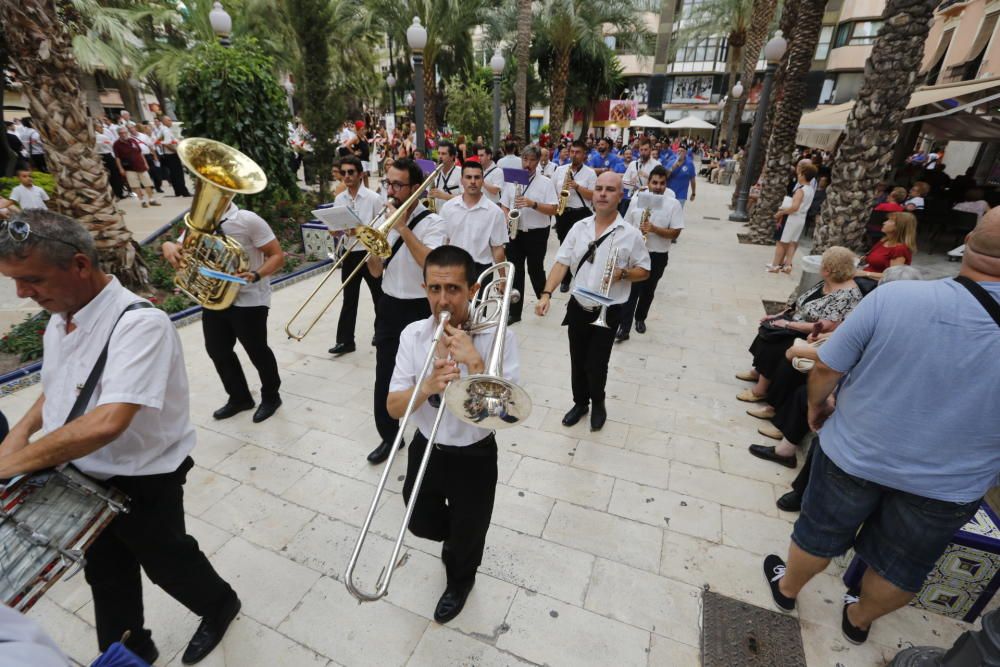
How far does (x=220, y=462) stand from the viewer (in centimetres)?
381

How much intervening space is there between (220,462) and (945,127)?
16916 millimetres

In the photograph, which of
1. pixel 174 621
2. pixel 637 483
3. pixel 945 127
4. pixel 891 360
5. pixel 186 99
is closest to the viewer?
pixel 891 360

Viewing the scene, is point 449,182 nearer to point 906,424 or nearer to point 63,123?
point 63,123

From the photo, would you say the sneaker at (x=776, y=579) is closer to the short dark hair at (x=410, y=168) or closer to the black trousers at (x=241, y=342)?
the short dark hair at (x=410, y=168)

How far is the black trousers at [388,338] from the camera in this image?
12.1 feet

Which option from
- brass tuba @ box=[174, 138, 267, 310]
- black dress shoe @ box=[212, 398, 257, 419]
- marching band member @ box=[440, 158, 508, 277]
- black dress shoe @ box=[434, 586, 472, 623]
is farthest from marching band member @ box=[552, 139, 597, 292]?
black dress shoe @ box=[434, 586, 472, 623]

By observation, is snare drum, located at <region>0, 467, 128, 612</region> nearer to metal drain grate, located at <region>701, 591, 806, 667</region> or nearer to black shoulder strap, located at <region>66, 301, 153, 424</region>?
black shoulder strap, located at <region>66, 301, 153, 424</region>

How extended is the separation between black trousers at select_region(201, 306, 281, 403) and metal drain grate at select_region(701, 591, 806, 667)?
12.8 feet

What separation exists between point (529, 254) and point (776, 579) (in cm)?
487

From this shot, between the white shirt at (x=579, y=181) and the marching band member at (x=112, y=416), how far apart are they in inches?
258

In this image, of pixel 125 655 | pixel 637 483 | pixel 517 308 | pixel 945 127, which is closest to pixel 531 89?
pixel 945 127

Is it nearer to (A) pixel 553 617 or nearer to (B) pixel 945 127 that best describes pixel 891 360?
(A) pixel 553 617

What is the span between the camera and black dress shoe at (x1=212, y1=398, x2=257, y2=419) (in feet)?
14.2

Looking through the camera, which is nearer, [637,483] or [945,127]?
[637,483]
